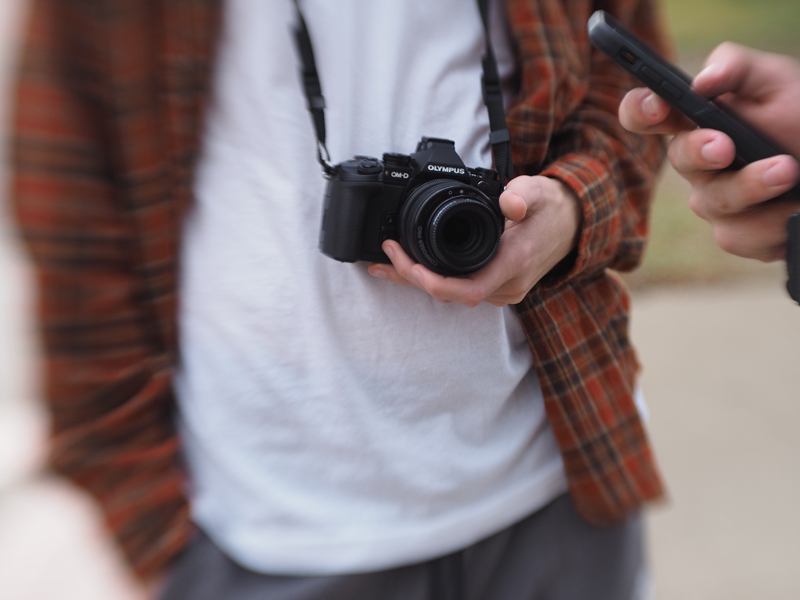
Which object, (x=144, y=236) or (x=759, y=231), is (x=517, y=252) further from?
(x=144, y=236)

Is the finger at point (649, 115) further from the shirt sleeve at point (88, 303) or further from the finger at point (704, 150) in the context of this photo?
the shirt sleeve at point (88, 303)

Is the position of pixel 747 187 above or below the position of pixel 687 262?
above

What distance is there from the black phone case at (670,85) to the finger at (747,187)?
0.09 ft

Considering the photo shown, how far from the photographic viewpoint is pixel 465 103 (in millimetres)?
832

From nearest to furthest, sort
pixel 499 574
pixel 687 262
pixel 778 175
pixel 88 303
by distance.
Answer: pixel 778 175 → pixel 88 303 → pixel 499 574 → pixel 687 262

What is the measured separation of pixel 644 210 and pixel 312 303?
586 mm

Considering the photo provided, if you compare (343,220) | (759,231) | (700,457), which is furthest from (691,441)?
(343,220)

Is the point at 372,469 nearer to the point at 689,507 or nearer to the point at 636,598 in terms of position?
the point at 636,598

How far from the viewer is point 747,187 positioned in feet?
2.24

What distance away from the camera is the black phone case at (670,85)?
694mm

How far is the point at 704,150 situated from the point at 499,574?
2.01ft

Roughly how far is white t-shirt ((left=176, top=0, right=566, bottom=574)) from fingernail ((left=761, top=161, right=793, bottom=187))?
1.10 ft

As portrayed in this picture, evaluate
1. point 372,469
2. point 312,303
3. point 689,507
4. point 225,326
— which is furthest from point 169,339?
point 689,507

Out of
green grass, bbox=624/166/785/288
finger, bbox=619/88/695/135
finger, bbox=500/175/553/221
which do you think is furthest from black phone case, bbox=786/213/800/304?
green grass, bbox=624/166/785/288
